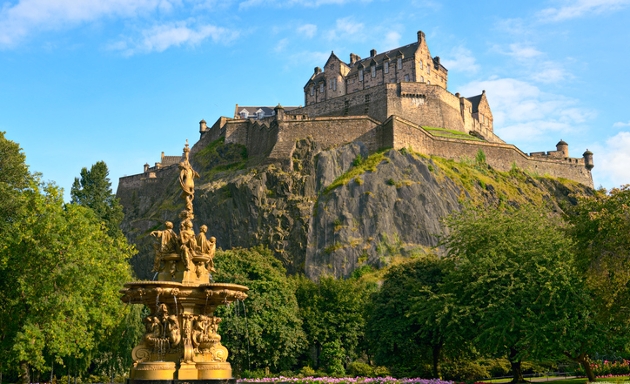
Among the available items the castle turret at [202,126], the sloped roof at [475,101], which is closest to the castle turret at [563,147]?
the sloped roof at [475,101]

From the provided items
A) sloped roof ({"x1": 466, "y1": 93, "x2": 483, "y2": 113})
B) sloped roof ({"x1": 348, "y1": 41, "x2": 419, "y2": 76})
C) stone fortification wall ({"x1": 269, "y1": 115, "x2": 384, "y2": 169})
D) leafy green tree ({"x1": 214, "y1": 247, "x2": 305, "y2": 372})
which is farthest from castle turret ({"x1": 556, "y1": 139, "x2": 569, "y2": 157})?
leafy green tree ({"x1": 214, "y1": 247, "x2": 305, "y2": 372})

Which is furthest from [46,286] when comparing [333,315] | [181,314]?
[333,315]

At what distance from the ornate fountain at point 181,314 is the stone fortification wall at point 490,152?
5613 centimetres

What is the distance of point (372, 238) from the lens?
65.6 metres

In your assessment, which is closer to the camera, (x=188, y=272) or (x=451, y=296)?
(x=188, y=272)

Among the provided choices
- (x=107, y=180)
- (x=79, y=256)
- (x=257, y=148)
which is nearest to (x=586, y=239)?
(x=79, y=256)

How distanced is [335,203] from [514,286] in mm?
40337

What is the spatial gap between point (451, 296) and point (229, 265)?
20.6 metres

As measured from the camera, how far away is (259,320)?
43656 millimetres

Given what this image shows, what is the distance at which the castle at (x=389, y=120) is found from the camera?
75.3 metres

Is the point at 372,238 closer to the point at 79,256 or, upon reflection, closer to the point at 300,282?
the point at 300,282

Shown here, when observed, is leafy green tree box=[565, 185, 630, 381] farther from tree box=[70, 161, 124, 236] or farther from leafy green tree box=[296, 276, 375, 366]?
tree box=[70, 161, 124, 236]

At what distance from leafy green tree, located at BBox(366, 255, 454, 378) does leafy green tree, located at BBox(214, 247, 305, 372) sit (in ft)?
23.8

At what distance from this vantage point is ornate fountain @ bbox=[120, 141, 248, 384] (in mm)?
17172
